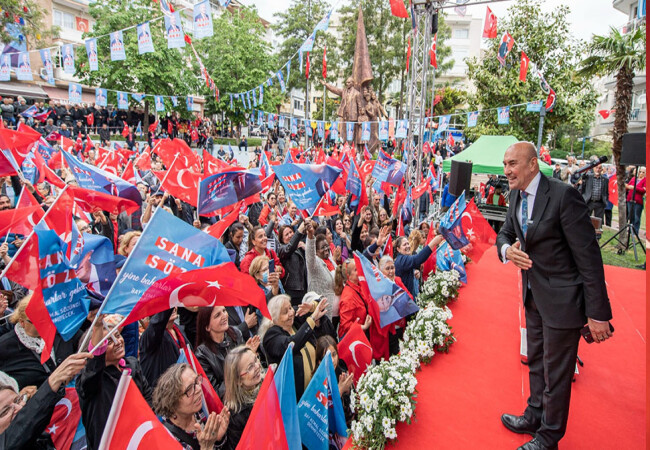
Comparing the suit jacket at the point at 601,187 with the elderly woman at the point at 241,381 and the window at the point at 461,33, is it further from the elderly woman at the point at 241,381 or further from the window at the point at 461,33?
the window at the point at 461,33

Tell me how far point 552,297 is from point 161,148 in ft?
30.3

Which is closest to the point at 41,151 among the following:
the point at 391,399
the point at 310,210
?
the point at 310,210

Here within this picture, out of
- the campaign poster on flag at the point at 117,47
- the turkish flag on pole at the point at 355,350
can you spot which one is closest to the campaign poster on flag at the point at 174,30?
the campaign poster on flag at the point at 117,47

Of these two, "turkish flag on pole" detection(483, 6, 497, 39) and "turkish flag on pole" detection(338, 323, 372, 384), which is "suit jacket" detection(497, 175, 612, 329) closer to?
"turkish flag on pole" detection(338, 323, 372, 384)

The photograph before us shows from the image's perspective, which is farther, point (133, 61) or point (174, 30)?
point (133, 61)

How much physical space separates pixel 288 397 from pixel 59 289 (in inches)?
76.6

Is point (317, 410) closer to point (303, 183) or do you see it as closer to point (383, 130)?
point (303, 183)

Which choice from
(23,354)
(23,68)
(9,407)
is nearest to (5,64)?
(23,68)

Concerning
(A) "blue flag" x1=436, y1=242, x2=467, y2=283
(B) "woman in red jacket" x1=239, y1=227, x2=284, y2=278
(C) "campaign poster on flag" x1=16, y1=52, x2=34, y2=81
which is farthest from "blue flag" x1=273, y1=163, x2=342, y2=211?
(C) "campaign poster on flag" x1=16, y1=52, x2=34, y2=81

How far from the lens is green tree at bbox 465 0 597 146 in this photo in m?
17.7

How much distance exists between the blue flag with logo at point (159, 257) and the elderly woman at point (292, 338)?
3.25 ft

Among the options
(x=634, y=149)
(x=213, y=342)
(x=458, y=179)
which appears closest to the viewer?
(x=213, y=342)

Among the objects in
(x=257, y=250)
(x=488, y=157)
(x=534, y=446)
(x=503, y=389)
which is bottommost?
(x=503, y=389)

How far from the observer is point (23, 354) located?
328 cm
